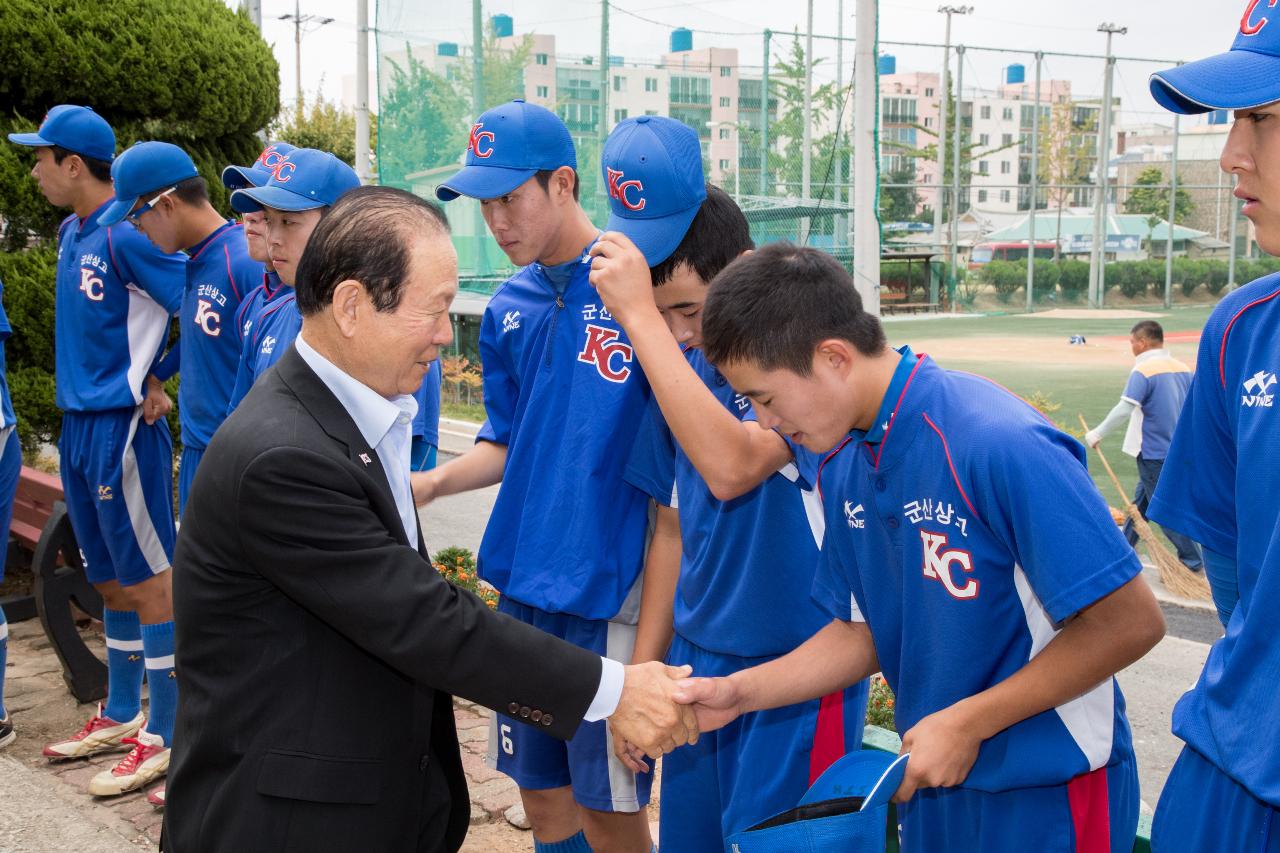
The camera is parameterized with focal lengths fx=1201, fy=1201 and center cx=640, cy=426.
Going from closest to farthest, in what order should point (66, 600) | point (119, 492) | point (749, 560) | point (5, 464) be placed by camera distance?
point (749, 560)
point (119, 492)
point (5, 464)
point (66, 600)

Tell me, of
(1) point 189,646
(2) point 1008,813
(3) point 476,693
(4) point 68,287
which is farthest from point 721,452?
(4) point 68,287

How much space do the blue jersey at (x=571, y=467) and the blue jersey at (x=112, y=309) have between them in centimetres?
282

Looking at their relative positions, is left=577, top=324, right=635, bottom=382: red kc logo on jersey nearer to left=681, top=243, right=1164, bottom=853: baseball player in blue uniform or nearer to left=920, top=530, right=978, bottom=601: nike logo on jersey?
left=681, top=243, right=1164, bottom=853: baseball player in blue uniform

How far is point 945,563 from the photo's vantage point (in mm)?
2213

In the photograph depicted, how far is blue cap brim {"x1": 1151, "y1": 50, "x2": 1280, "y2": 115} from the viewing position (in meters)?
1.79

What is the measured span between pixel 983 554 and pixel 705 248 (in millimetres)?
1170

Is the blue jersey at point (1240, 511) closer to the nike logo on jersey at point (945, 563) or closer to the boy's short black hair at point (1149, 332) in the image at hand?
the nike logo on jersey at point (945, 563)

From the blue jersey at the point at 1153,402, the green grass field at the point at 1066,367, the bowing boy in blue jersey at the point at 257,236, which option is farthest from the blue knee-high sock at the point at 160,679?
the green grass field at the point at 1066,367

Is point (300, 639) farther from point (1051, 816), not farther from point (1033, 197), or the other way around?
point (1033, 197)

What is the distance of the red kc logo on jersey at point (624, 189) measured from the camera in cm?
301

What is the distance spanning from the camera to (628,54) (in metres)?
12.6

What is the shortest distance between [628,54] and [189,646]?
37.2 ft

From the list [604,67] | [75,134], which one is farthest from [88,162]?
[604,67]

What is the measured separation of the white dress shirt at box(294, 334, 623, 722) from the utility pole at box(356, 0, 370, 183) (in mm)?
15354
